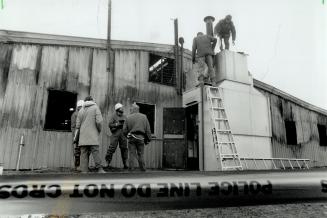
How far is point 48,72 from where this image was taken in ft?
37.9

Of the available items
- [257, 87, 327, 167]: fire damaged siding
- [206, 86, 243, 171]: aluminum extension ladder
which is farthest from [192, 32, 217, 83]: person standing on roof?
[257, 87, 327, 167]: fire damaged siding

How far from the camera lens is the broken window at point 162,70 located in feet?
45.0

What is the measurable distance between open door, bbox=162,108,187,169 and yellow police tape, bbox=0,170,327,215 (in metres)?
8.96

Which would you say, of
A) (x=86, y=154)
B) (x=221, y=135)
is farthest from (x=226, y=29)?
(x=86, y=154)

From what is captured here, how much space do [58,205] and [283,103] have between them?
54.4ft

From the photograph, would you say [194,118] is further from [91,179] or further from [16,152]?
[91,179]

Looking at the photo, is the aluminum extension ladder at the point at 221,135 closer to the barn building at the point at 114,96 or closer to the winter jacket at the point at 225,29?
the barn building at the point at 114,96

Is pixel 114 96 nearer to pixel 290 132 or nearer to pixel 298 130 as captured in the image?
pixel 290 132

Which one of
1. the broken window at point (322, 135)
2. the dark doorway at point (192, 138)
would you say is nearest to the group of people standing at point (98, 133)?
the dark doorway at point (192, 138)

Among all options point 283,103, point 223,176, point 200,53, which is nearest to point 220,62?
point 200,53

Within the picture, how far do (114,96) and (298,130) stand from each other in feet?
35.7

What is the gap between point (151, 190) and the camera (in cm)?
227

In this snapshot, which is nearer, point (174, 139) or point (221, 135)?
point (221, 135)

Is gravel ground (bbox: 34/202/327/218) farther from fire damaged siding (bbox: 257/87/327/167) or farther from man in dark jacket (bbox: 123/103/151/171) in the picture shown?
fire damaged siding (bbox: 257/87/327/167)
